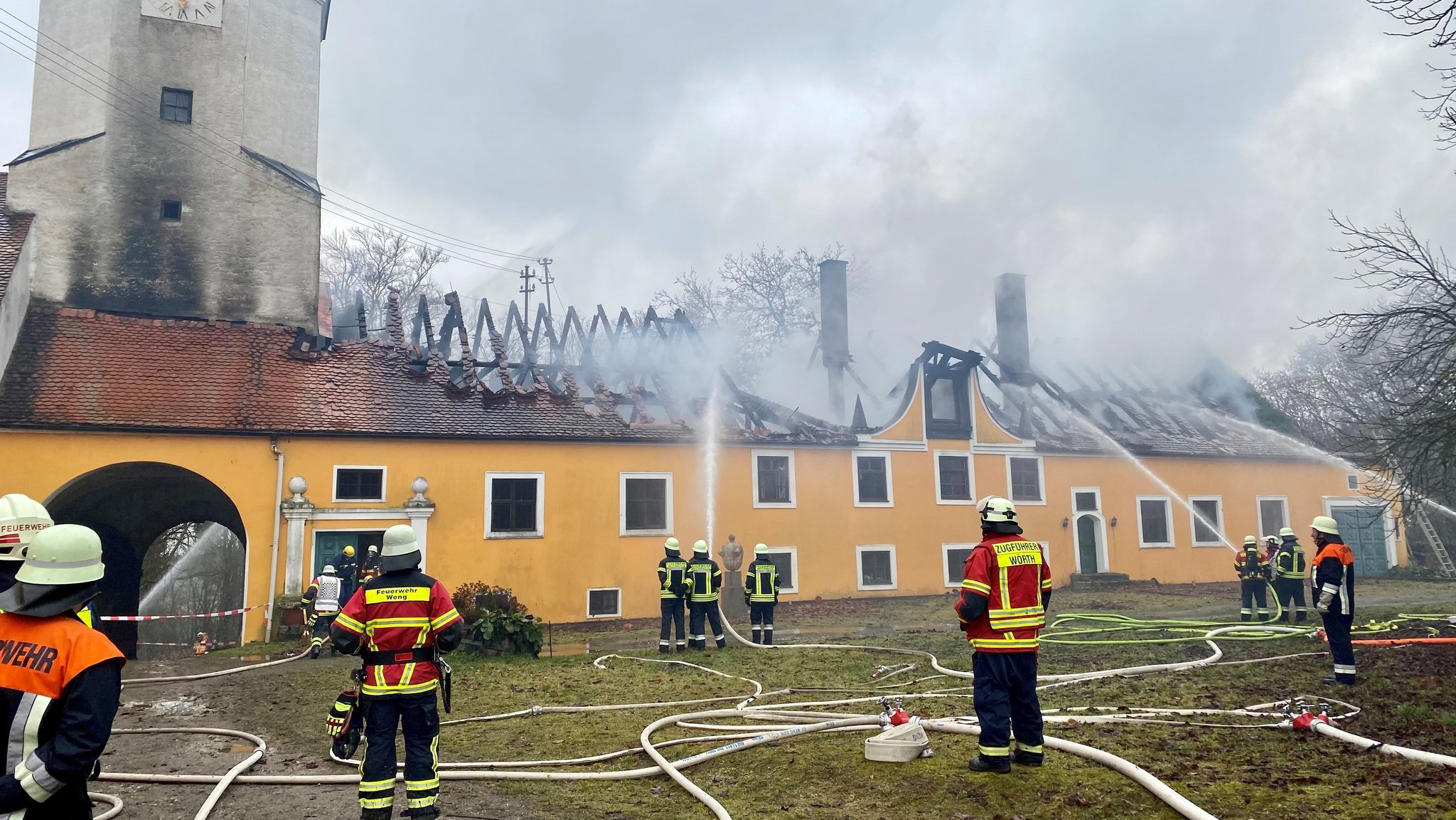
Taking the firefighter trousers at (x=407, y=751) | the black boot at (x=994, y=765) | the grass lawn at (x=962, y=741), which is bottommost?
the grass lawn at (x=962, y=741)

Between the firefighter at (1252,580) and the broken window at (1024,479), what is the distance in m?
9.74

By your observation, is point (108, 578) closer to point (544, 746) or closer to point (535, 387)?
point (535, 387)

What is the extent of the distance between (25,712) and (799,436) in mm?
21984

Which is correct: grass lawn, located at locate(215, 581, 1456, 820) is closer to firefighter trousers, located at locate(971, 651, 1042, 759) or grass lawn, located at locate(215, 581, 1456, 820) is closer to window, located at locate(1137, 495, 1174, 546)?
firefighter trousers, located at locate(971, 651, 1042, 759)

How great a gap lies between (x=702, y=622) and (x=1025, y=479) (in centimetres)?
1536

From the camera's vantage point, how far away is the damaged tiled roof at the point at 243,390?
18781 millimetres

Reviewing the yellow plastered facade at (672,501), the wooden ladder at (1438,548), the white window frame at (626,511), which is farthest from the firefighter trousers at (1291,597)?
the wooden ladder at (1438,548)

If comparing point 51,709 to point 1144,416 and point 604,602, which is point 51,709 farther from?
point 1144,416

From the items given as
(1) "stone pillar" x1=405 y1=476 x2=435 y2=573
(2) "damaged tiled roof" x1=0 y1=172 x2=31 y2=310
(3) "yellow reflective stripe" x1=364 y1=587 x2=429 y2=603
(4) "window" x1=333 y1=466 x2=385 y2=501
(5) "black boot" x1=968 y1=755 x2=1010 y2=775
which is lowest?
(5) "black boot" x1=968 y1=755 x2=1010 y2=775

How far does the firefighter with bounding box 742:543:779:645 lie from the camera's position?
1562 centimetres

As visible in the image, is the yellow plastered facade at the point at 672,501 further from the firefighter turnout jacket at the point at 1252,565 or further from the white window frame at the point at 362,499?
the firefighter turnout jacket at the point at 1252,565

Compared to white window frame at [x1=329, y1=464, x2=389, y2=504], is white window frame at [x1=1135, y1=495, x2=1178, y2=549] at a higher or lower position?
lower

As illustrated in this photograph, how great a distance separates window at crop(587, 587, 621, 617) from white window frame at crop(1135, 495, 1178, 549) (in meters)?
16.8

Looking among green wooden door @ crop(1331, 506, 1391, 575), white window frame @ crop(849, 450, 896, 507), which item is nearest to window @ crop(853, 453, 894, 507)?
white window frame @ crop(849, 450, 896, 507)
